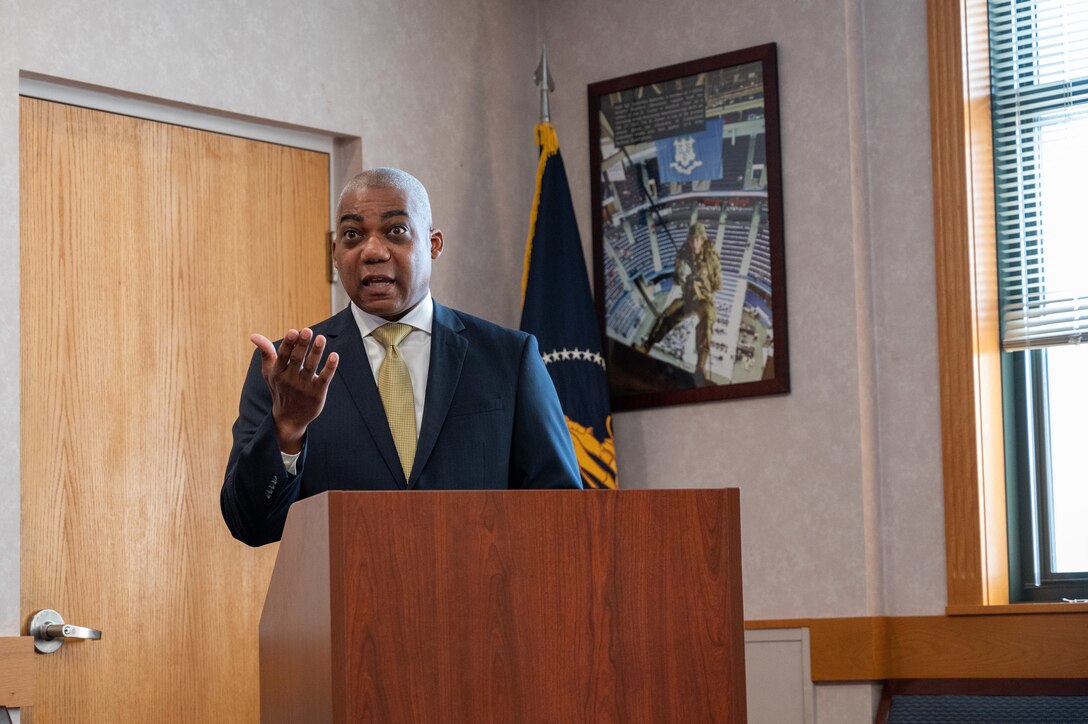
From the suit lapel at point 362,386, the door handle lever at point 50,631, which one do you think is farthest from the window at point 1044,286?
the door handle lever at point 50,631

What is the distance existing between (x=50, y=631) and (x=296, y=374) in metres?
1.76

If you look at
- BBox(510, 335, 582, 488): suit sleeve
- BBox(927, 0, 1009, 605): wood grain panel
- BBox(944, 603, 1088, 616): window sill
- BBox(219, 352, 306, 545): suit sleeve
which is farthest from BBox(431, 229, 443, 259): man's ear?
BBox(944, 603, 1088, 616): window sill

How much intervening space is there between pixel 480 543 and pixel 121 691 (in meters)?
2.10

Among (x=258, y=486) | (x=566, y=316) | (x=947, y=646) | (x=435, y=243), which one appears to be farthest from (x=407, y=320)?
(x=947, y=646)

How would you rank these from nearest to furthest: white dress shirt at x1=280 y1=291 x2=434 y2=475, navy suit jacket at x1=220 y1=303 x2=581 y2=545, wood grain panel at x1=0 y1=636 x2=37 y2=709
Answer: navy suit jacket at x1=220 y1=303 x2=581 y2=545 < white dress shirt at x1=280 y1=291 x2=434 y2=475 < wood grain panel at x1=0 y1=636 x2=37 y2=709

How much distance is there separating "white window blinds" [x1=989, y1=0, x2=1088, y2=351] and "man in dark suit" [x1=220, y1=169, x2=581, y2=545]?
1.96 meters

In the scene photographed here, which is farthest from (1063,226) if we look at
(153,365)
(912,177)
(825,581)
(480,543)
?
(480,543)

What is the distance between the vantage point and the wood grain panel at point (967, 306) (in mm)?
3715

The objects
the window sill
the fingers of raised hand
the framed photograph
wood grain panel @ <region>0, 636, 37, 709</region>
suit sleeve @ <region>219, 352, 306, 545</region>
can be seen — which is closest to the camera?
the fingers of raised hand

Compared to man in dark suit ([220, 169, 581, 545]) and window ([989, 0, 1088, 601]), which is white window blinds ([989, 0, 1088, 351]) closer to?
window ([989, 0, 1088, 601])

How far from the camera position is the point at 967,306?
3.77m

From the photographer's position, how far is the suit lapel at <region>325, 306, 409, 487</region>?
2.21 m

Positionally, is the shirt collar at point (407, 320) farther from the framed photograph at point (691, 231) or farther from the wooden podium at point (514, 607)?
the framed photograph at point (691, 231)

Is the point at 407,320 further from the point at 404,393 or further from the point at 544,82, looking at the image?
the point at 544,82
